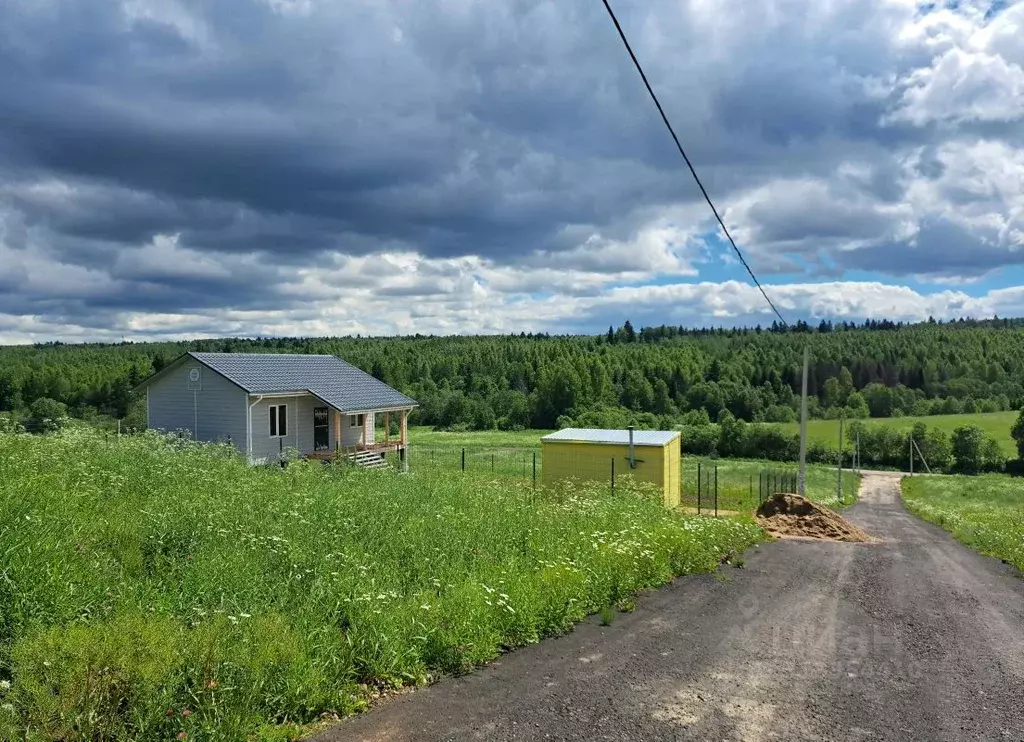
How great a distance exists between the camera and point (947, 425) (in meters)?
86.2

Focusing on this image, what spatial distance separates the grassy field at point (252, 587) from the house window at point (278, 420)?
16642 mm

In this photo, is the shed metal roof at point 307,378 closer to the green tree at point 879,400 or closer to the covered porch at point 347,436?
the covered porch at point 347,436

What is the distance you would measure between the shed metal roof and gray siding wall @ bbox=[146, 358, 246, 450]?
546 millimetres

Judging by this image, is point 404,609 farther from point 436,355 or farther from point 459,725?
point 436,355

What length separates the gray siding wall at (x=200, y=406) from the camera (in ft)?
84.7

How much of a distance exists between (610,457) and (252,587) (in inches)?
659

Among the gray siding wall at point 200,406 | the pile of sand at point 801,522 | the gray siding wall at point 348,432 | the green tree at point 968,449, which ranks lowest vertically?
the green tree at point 968,449

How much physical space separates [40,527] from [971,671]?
7.87 m

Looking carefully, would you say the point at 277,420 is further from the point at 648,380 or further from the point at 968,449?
the point at 648,380

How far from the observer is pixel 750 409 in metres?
104

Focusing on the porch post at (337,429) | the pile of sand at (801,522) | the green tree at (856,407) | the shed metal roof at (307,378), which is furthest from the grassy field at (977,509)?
the green tree at (856,407)

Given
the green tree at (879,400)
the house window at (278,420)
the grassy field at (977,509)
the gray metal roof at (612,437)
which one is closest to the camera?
the grassy field at (977,509)

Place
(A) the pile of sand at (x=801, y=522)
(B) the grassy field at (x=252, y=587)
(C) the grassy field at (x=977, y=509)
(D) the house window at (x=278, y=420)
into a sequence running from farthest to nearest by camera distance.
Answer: (D) the house window at (x=278, y=420), (A) the pile of sand at (x=801, y=522), (C) the grassy field at (x=977, y=509), (B) the grassy field at (x=252, y=587)

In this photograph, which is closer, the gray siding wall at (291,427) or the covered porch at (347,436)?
the gray siding wall at (291,427)
